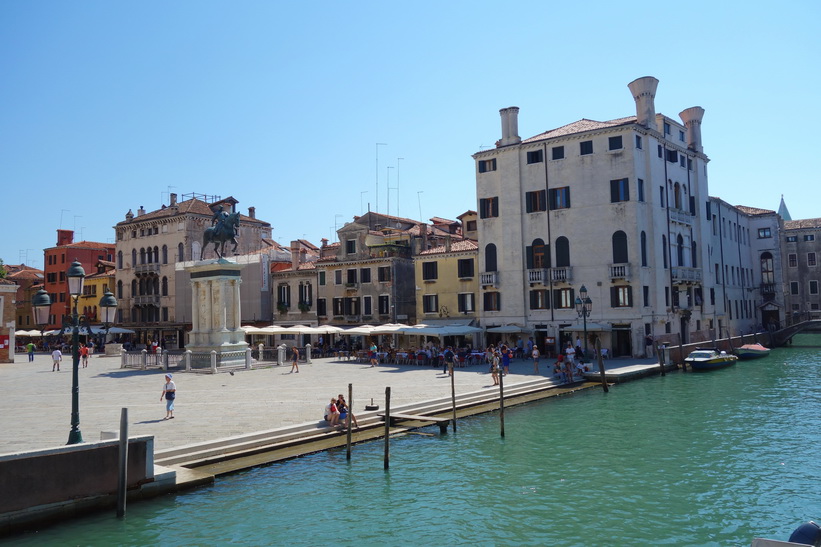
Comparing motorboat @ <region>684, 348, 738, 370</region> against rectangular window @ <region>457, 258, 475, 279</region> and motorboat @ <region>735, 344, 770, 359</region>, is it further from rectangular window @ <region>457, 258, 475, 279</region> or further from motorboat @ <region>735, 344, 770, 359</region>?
rectangular window @ <region>457, 258, 475, 279</region>

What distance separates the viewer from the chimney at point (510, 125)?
43656 mm

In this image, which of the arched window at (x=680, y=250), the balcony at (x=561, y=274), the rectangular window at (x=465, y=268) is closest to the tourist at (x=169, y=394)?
the balcony at (x=561, y=274)

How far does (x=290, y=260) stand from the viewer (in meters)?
56.9

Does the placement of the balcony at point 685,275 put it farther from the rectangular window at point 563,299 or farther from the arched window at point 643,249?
the rectangular window at point 563,299

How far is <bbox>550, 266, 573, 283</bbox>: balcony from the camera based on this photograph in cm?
4058

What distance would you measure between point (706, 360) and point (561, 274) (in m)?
9.56

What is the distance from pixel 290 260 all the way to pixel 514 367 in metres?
27.6

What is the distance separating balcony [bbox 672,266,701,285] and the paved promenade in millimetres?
8213

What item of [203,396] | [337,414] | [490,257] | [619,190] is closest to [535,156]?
[619,190]

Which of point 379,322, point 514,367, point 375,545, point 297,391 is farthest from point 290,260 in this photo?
point 375,545

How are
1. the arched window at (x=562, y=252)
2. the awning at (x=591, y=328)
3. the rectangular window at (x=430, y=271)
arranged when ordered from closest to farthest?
the awning at (x=591, y=328) → the arched window at (x=562, y=252) → the rectangular window at (x=430, y=271)

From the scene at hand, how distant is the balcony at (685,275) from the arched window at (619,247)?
17.5 ft

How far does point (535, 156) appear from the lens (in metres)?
42.7

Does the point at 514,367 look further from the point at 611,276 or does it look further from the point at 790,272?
the point at 790,272
